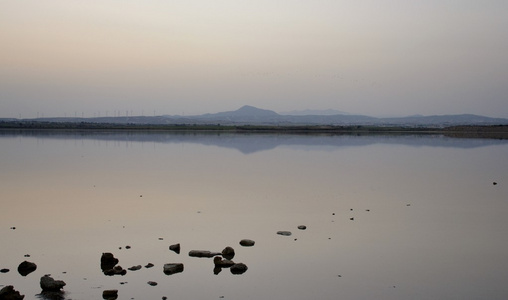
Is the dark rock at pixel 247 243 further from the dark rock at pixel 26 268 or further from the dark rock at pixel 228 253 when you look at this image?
the dark rock at pixel 26 268

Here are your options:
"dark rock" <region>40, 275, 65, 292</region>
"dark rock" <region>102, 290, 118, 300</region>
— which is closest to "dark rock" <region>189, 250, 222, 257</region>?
"dark rock" <region>102, 290, 118, 300</region>

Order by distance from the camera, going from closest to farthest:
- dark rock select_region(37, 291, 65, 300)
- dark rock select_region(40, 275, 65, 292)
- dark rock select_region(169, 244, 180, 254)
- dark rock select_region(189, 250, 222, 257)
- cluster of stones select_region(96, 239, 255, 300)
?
dark rock select_region(37, 291, 65, 300)
dark rock select_region(40, 275, 65, 292)
cluster of stones select_region(96, 239, 255, 300)
dark rock select_region(189, 250, 222, 257)
dark rock select_region(169, 244, 180, 254)

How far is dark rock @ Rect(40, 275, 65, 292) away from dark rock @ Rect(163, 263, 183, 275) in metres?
1.56

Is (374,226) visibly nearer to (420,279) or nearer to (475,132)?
(420,279)

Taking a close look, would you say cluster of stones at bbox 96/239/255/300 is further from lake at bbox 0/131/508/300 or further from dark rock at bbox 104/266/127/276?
lake at bbox 0/131/508/300

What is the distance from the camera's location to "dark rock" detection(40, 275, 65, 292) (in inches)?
285

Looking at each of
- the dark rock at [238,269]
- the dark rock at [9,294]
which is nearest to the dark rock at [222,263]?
the dark rock at [238,269]

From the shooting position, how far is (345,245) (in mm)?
9938

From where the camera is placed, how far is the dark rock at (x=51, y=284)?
7.24 m

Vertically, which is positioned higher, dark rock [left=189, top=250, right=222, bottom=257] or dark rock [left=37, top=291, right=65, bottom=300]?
dark rock [left=189, top=250, right=222, bottom=257]

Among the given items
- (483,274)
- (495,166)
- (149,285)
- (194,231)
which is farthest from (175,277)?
(495,166)

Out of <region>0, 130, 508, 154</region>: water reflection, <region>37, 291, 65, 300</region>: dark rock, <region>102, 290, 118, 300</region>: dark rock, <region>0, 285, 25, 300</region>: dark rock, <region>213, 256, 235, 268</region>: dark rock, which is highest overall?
<region>0, 285, 25, 300</region>: dark rock

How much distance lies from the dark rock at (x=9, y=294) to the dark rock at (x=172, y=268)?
2.16 m

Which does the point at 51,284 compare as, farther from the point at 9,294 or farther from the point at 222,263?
the point at 222,263
